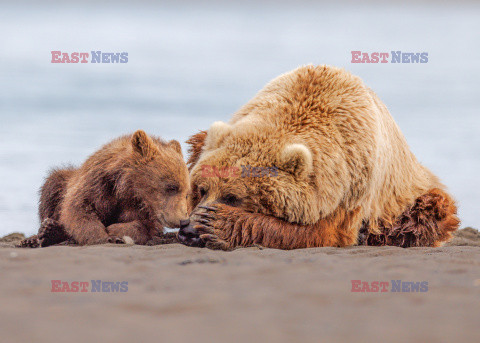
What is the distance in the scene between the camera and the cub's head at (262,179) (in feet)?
16.6

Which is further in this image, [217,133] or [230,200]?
[217,133]

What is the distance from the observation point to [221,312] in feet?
7.72

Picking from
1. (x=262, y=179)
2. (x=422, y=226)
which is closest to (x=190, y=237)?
(x=262, y=179)

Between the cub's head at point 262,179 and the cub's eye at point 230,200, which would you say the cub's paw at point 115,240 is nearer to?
the cub's head at point 262,179

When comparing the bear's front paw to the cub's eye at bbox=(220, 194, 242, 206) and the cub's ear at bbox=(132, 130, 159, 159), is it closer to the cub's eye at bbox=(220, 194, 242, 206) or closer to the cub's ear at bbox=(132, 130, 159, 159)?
the cub's eye at bbox=(220, 194, 242, 206)

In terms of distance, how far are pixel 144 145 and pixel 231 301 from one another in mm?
3944

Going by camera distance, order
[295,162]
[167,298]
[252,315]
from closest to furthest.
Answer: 1. [252,315]
2. [167,298]
3. [295,162]

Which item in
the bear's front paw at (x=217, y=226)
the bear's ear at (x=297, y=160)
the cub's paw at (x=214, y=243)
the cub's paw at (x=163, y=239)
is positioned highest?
the bear's ear at (x=297, y=160)

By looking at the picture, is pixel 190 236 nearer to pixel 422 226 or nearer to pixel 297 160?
pixel 297 160

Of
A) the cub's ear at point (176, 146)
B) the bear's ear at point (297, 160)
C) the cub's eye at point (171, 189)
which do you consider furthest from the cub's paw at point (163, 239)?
the bear's ear at point (297, 160)

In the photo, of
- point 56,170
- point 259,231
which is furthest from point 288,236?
point 56,170

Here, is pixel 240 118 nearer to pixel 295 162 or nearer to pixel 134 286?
pixel 295 162

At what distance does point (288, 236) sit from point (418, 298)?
2.56 m

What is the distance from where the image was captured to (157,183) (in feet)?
20.0
